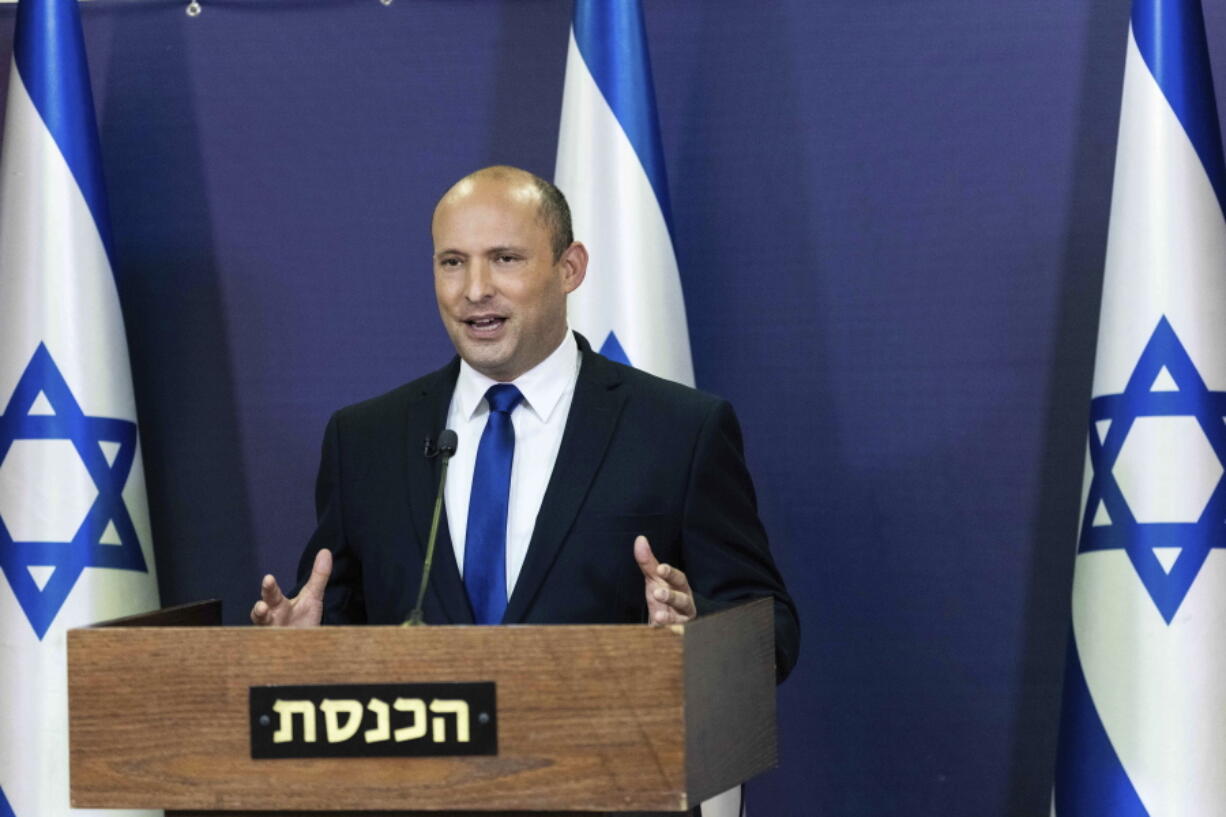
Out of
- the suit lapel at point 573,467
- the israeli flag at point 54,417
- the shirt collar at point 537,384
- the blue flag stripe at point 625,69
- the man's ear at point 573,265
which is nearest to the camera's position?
the suit lapel at point 573,467

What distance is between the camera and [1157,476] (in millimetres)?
3021

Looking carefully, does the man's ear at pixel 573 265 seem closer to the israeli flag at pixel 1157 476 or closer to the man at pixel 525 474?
the man at pixel 525 474

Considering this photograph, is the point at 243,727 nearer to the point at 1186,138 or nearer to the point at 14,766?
the point at 14,766

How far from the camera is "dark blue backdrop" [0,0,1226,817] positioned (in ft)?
11.8

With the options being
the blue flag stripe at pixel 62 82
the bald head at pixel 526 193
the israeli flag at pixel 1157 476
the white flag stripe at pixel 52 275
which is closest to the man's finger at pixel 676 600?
the bald head at pixel 526 193

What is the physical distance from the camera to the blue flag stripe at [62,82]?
11.6 ft

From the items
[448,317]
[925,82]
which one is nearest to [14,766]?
[448,317]

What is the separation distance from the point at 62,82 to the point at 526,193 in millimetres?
1590

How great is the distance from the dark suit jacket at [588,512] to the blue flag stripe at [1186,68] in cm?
129

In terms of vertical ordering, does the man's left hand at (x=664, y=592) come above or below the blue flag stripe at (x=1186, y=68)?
below

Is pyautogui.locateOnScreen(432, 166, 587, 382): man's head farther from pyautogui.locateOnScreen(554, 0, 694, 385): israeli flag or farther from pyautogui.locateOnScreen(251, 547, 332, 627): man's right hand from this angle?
pyautogui.locateOnScreen(554, 0, 694, 385): israeli flag

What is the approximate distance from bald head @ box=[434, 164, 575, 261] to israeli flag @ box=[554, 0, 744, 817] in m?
0.84

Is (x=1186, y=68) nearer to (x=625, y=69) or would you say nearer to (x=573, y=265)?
(x=625, y=69)

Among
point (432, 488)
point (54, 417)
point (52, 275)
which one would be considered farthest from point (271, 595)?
point (52, 275)
